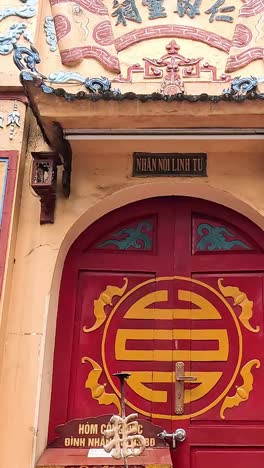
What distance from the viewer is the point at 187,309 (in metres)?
4.28

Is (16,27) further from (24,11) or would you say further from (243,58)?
(243,58)

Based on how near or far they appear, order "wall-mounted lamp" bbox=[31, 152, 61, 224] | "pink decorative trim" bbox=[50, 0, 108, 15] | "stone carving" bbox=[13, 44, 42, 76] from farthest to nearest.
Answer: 1. "pink decorative trim" bbox=[50, 0, 108, 15]
2. "wall-mounted lamp" bbox=[31, 152, 61, 224]
3. "stone carving" bbox=[13, 44, 42, 76]

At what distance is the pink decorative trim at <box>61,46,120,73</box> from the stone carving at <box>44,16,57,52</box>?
0.48ft

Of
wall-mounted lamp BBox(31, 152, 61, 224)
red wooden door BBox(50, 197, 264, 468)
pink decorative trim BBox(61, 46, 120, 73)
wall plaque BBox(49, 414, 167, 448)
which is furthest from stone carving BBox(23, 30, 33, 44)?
wall plaque BBox(49, 414, 167, 448)

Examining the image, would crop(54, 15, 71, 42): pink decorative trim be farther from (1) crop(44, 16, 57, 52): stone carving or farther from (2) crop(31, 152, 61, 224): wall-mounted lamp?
(2) crop(31, 152, 61, 224): wall-mounted lamp

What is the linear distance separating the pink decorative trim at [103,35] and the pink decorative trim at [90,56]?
0.28 ft

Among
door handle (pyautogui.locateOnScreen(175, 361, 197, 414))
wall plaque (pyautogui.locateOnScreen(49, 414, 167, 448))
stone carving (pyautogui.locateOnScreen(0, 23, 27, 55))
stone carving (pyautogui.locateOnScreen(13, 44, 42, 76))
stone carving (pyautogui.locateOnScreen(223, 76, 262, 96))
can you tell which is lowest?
wall plaque (pyautogui.locateOnScreen(49, 414, 167, 448))

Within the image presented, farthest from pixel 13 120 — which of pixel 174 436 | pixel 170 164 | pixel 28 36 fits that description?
pixel 174 436

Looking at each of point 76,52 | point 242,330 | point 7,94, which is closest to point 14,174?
point 7,94

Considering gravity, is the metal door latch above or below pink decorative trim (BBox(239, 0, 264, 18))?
below

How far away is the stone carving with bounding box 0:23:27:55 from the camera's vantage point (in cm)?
486

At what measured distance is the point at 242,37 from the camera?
4.83 m

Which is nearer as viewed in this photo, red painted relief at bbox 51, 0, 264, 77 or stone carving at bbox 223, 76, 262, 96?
stone carving at bbox 223, 76, 262, 96

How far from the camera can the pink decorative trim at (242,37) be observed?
4.81 meters
